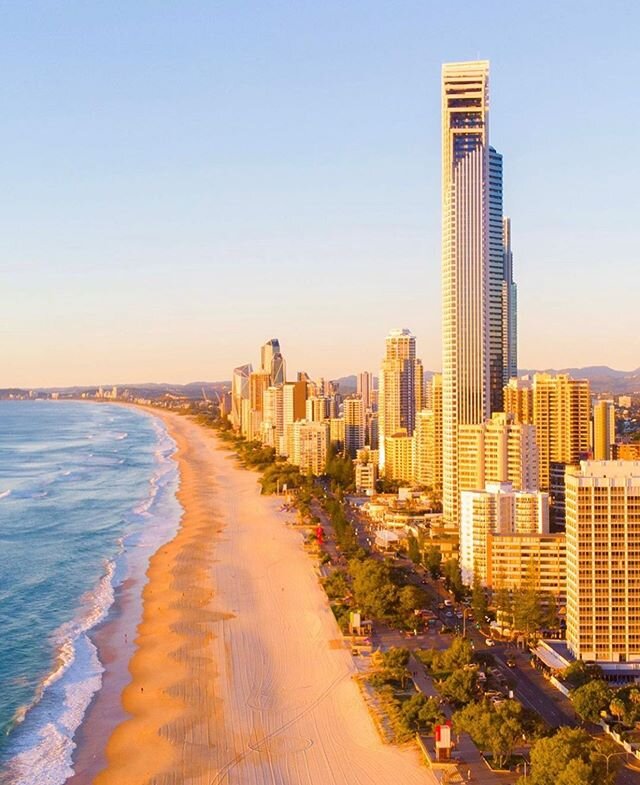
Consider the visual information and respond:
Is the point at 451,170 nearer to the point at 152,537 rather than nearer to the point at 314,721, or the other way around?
the point at 152,537

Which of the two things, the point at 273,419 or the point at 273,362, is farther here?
the point at 273,362

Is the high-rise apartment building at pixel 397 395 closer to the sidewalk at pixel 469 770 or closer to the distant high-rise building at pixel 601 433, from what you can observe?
the distant high-rise building at pixel 601 433

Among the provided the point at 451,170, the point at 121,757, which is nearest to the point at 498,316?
the point at 451,170

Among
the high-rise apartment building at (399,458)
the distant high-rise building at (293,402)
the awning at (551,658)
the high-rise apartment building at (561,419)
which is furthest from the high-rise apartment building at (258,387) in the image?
the awning at (551,658)

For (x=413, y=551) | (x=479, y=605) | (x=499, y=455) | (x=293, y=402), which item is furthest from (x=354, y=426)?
(x=479, y=605)

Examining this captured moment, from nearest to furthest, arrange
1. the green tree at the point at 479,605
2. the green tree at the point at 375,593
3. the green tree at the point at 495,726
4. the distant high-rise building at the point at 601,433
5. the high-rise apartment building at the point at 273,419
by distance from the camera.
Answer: the green tree at the point at 495,726, the green tree at the point at 375,593, the green tree at the point at 479,605, the distant high-rise building at the point at 601,433, the high-rise apartment building at the point at 273,419

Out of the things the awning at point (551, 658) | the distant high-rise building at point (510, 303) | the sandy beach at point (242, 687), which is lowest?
the sandy beach at point (242, 687)

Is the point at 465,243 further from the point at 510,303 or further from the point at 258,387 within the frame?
the point at 258,387
